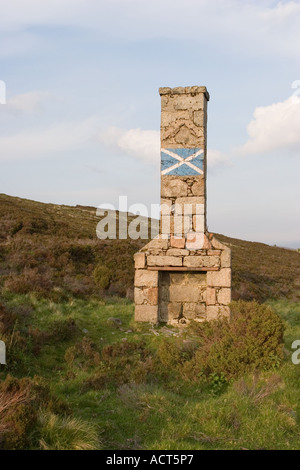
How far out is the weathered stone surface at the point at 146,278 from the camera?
10.9 meters

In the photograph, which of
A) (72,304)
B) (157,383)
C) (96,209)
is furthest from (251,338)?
(96,209)

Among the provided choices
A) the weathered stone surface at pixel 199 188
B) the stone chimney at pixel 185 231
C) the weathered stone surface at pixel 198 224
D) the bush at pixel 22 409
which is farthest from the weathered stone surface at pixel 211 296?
the bush at pixel 22 409

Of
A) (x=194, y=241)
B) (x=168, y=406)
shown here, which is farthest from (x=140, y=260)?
(x=168, y=406)

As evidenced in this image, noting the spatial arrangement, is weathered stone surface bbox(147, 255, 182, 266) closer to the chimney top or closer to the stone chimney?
the stone chimney

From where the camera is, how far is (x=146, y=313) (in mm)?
10906

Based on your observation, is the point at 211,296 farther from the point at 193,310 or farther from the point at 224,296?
the point at 193,310

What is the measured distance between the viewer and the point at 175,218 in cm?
1085

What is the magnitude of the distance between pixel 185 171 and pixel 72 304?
4908mm

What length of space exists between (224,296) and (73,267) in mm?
8347

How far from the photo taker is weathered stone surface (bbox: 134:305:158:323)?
10.8 metres

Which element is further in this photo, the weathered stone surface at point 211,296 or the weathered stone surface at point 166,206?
the weathered stone surface at point 166,206

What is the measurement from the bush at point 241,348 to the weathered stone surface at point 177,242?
106 inches

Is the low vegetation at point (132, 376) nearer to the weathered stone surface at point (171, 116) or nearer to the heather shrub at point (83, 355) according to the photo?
the heather shrub at point (83, 355)

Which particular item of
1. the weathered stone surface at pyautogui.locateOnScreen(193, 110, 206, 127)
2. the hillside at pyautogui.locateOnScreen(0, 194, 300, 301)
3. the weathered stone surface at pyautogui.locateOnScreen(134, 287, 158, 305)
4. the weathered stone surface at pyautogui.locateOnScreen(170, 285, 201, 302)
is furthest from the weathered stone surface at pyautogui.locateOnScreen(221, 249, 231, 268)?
the hillside at pyautogui.locateOnScreen(0, 194, 300, 301)
